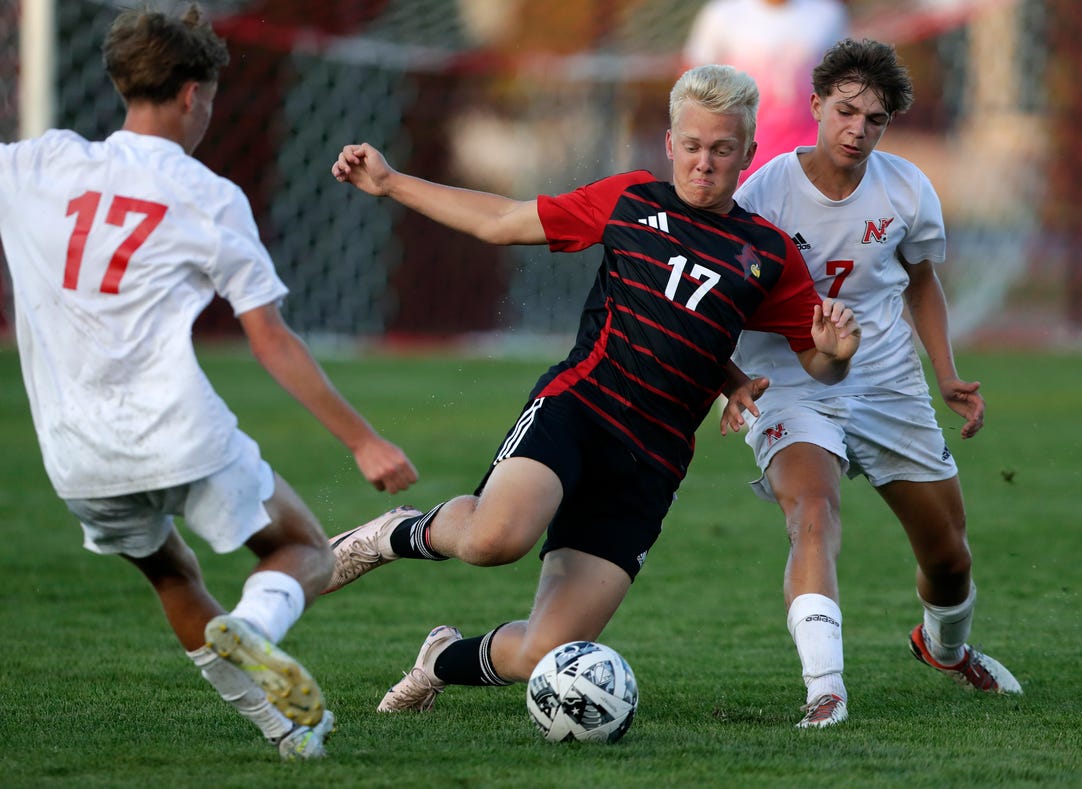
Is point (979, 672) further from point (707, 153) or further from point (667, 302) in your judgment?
point (707, 153)

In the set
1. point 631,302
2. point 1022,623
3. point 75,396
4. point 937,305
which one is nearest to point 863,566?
point 1022,623

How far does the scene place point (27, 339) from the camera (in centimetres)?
386

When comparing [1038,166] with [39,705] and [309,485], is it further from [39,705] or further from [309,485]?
[39,705]

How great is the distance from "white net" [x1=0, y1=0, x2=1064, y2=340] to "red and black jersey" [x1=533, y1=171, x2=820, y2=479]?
14.4 metres

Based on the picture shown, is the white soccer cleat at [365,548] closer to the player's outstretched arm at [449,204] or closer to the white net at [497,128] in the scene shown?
the player's outstretched arm at [449,204]

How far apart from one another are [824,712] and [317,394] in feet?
5.77

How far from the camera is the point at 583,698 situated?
13.8 feet

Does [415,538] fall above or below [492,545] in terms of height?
below

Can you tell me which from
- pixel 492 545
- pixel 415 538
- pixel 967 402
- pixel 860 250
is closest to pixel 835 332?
pixel 860 250

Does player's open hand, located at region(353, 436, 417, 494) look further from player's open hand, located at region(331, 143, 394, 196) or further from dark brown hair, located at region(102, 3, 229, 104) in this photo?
player's open hand, located at region(331, 143, 394, 196)

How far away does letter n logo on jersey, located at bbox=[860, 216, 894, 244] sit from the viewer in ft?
16.8

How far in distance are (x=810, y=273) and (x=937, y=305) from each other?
21.9 inches

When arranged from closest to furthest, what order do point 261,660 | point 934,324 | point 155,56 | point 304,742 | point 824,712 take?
point 261,660 < point 155,56 < point 304,742 < point 824,712 < point 934,324

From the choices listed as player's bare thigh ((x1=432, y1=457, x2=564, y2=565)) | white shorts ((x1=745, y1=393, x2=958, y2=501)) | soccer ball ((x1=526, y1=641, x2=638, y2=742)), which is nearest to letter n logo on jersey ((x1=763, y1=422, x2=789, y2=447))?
white shorts ((x1=745, y1=393, x2=958, y2=501))
